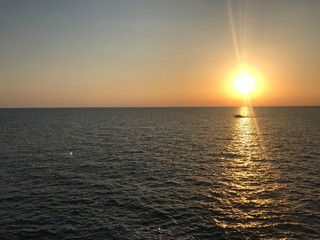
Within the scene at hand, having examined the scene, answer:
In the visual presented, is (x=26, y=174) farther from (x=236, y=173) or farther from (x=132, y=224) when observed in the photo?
(x=236, y=173)

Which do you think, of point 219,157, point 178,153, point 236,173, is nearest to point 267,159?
point 219,157

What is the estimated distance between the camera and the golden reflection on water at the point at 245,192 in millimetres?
29609

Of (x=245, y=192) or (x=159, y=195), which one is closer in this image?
(x=159, y=195)

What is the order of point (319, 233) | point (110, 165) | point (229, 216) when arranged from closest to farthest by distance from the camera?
1. point (319, 233)
2. point (229, 216)
3. point (110, 165)

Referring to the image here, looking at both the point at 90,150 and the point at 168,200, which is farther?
the point at 90,150

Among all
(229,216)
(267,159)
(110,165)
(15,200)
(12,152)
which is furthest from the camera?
(12,152)

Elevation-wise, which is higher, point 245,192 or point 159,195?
point 159,195

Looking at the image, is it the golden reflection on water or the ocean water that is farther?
the golden reflection on water

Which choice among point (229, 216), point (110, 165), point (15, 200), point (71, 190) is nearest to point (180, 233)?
point (229, 216)

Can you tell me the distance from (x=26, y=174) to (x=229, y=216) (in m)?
35.8

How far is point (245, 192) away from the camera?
38438 mm

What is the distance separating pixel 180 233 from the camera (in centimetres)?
2655

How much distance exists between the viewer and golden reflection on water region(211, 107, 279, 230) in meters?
29.6

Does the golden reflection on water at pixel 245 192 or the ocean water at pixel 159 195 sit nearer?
the ocean water at pixel 159 195
